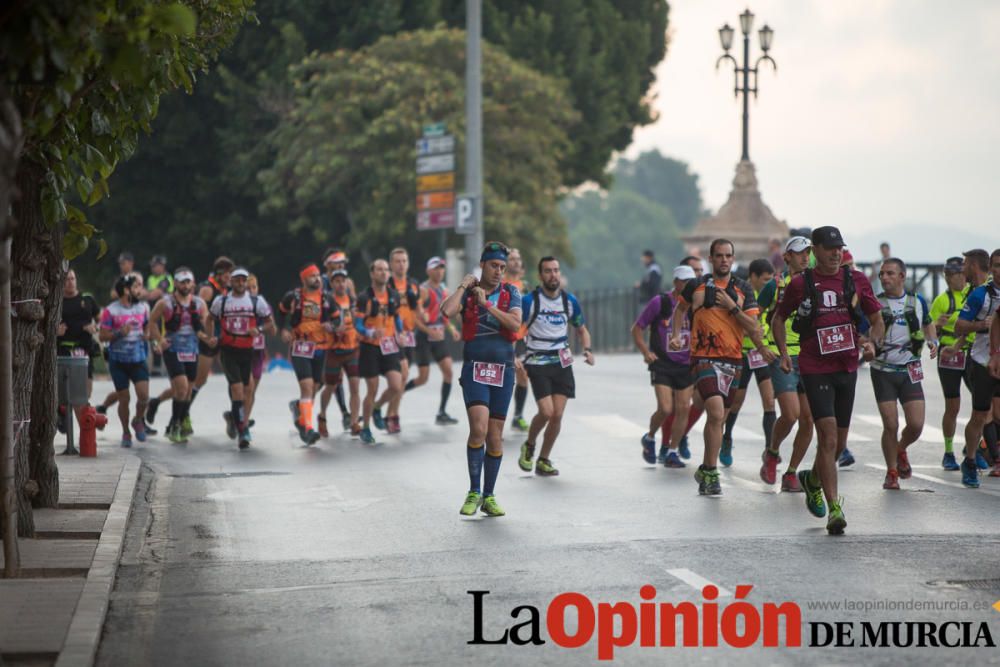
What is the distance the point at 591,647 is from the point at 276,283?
1596 inches

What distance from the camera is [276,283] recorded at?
156ft

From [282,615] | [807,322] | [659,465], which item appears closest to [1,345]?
[282,615]

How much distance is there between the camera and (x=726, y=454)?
15789mm

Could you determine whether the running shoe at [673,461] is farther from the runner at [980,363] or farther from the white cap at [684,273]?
the runner at [980,363]

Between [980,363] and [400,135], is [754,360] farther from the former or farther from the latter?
[400,135]

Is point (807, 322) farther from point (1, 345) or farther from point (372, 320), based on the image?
point (372, 320)

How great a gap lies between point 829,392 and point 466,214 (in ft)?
68.4

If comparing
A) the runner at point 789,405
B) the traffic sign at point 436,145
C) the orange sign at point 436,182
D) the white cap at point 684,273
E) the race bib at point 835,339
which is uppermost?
the traffic sign at point 436,145

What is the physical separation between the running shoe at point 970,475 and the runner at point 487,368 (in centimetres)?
399

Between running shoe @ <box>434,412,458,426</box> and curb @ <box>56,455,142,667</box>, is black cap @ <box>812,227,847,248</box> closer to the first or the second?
curb @ <box>56,455,142,667</box>

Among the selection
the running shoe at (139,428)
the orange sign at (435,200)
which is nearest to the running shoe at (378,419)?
the running shoe at (139,428)

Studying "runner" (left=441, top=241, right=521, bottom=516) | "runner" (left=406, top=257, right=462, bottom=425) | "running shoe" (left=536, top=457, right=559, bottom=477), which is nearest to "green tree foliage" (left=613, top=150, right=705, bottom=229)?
"runner" (left=406, top=257, right=462, bottom=425)

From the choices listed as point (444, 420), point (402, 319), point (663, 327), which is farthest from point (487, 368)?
point (444, 420)

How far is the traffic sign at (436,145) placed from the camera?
114 ft
